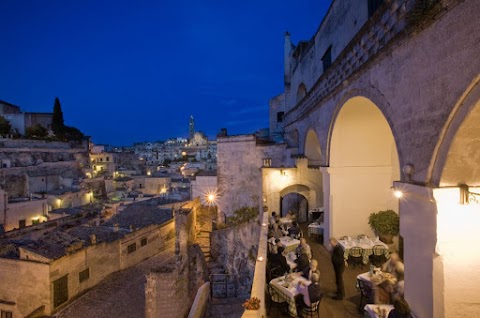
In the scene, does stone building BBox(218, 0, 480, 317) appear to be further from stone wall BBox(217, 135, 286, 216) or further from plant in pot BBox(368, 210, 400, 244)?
stone wall BBox(217, 135, 286, 216)

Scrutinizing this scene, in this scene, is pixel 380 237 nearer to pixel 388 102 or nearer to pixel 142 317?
pixel 388 102

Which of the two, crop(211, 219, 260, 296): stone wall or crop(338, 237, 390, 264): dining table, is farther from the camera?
crop(211, 219, 260, 296): stone wall

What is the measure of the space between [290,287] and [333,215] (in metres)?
3.82

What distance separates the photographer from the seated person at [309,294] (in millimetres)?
6070

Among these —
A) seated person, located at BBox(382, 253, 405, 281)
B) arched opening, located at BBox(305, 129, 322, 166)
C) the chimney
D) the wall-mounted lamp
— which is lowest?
the chimney

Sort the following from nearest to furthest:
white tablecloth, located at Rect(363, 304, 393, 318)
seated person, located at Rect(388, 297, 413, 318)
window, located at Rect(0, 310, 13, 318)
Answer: seated person, located at Rect(388, 297, 413, 318) < white tablecloth, located at Rect(363, 304, 393, 318) < window, located at Rect(0, 310, 13, 318)

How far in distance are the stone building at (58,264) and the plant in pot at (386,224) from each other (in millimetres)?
14884

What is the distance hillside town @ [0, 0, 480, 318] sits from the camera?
14.6 feet

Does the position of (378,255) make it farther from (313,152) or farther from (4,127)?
(4,127)

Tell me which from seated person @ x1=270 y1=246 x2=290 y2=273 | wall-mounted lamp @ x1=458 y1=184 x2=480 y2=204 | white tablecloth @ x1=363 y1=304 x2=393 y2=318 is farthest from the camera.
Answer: seated person @ x1=270 y1=246 x2=290 y2=273

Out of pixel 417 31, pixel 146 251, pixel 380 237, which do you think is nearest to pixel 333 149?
pixel 380 237

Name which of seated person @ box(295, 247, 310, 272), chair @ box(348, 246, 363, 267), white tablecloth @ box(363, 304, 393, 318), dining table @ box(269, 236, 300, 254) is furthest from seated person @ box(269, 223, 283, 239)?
white tablecloth @ box(363, 304, 393, 318)

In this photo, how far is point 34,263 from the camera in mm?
14375

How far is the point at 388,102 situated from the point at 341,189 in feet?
14.6
